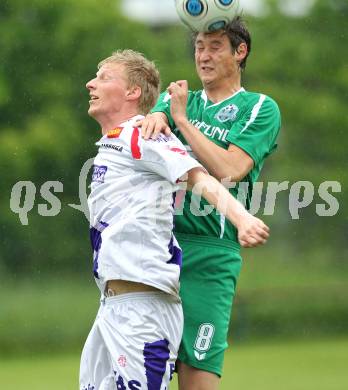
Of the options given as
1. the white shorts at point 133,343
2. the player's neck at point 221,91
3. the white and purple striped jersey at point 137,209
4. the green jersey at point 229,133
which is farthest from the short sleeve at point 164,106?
the white shorts at point 133,343

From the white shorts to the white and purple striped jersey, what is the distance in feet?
0.29

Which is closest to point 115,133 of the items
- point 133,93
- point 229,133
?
point 133,93

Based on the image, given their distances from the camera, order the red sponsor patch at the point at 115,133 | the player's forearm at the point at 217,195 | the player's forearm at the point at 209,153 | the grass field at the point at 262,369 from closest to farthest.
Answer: the player's forearm at the point at 217,195 < the red sponsor patch at the point at 115,133 < the player's forearm at the point at 209,153 < the grass field at the point at 262,369

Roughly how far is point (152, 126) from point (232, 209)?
1.85 feet

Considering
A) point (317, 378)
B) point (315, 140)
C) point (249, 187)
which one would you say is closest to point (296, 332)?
point (315, 140)

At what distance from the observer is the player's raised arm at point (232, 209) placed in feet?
11.9

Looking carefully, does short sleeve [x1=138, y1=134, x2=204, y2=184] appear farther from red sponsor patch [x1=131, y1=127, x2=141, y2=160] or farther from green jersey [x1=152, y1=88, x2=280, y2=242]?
green jersey [x1=152, y1=88, x2=280, y2=242]

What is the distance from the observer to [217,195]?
12.9ft

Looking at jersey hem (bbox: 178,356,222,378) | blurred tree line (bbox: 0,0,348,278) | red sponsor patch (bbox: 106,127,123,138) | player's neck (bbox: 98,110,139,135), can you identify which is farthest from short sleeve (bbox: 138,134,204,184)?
blurred tree line (bbox: 0,0,348,278)

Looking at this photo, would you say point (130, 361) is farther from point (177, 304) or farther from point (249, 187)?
point (249, 187)

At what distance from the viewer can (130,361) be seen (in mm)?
4055

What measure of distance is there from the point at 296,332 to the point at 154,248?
12.1 m

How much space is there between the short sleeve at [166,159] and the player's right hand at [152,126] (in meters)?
0.03

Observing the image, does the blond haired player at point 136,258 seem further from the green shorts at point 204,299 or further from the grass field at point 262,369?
the grass field at point 262,369
